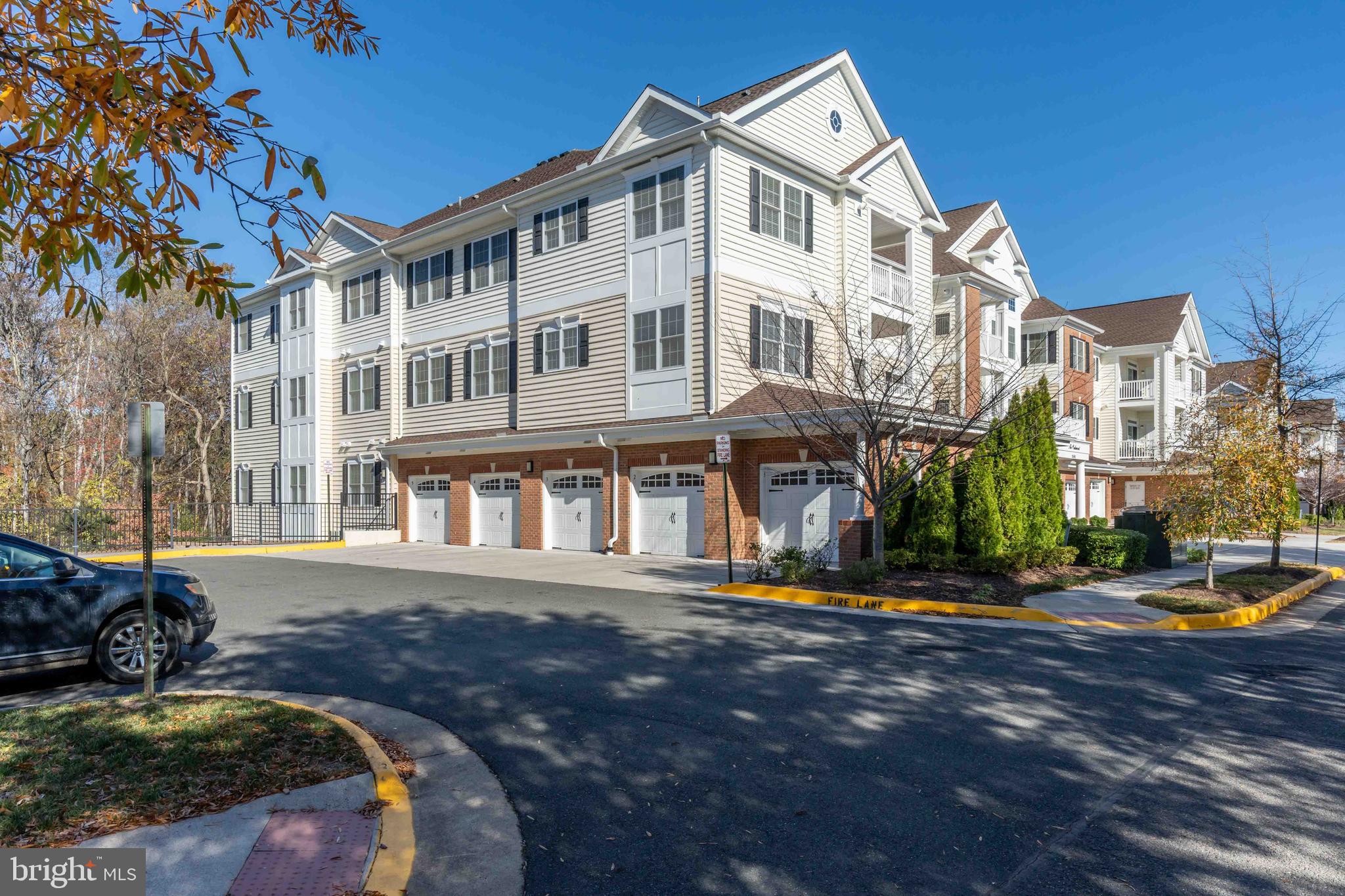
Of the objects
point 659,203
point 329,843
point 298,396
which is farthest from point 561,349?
point 329,843

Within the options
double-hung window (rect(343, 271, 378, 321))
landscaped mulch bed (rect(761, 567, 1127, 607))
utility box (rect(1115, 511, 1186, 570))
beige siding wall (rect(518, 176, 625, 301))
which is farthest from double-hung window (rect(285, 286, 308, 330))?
utility box (rect(1115, 511, 1186, 570))

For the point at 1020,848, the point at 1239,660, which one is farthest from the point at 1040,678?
the point at 1020,848

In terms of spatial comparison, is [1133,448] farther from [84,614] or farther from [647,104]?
[84,614]

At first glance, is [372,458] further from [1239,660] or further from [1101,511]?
[1101,511]

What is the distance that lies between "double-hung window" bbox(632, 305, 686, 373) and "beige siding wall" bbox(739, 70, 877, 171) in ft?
16.8

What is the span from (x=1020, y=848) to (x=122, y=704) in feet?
21.6

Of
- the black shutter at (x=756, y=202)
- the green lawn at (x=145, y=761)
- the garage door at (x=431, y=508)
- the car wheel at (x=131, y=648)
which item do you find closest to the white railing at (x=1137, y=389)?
the black shutter at (x=756, y=202)

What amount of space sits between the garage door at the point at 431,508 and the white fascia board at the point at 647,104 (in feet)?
38.9

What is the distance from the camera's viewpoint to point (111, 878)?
399 cm

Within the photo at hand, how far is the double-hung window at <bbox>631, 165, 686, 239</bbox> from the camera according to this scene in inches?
800

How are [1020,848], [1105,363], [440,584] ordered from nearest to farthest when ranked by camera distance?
1. [1020,848]
2. [440,584]
3. [1105,363]

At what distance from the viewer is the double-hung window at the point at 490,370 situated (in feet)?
82.0

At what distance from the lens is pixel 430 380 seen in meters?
27.5

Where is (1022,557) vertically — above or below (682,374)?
below
